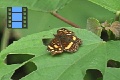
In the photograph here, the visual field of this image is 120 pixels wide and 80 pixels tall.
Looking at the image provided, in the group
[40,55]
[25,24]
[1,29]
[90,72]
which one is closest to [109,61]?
[90,72]

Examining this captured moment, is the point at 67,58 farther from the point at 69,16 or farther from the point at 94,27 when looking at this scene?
the point at 69,16

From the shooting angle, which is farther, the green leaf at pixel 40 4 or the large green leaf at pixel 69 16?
the large green leaf at pixel 69 16

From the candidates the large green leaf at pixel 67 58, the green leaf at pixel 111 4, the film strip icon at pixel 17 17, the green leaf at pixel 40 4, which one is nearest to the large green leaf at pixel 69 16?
the film strip icon at pixel 17 17

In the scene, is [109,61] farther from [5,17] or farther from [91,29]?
[5,17]

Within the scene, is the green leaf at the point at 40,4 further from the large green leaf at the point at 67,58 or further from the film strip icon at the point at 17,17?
the large green leaf at the point at 67,58

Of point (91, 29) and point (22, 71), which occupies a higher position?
point (91, 29)
